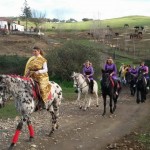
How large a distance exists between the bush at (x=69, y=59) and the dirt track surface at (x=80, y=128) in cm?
1608

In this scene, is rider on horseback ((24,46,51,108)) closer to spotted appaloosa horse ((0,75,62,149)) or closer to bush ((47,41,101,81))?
spotted appaloosa horse ((0,75,62,149))

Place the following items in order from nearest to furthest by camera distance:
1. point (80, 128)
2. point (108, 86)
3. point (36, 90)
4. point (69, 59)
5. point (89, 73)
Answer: point (36, 90)
point (80, 128)
point (108, 86)
point (89, 73)
point (69, 59)

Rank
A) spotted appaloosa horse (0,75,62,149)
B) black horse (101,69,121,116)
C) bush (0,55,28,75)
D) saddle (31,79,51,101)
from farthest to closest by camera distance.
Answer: bush (0,55,28,75) → black horse (101,69,121,116) → saddle (31,79,51,101) → spotted appaloosa horse (0,75,62,149)

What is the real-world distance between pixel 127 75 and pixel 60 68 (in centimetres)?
898

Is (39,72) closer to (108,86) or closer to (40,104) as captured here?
(40,104)

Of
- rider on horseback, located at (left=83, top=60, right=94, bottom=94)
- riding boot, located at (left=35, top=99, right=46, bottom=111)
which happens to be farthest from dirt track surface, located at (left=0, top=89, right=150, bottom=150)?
rider on horseback, located at (left=83, top=60, right=94, bottom=94)

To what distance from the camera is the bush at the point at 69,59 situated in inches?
1452

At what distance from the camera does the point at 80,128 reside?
1460cm

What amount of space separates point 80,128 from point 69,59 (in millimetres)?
22521

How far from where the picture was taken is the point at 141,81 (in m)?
22.6

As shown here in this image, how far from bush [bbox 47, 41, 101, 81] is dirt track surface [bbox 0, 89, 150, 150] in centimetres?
1608

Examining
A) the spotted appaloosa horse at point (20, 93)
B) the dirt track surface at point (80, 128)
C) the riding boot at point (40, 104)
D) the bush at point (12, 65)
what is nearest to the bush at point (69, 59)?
the bush at point (12, 65)

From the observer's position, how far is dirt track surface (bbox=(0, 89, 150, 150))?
39.4ft

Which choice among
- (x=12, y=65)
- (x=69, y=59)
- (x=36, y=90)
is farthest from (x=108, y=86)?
(x=12, y=65)
